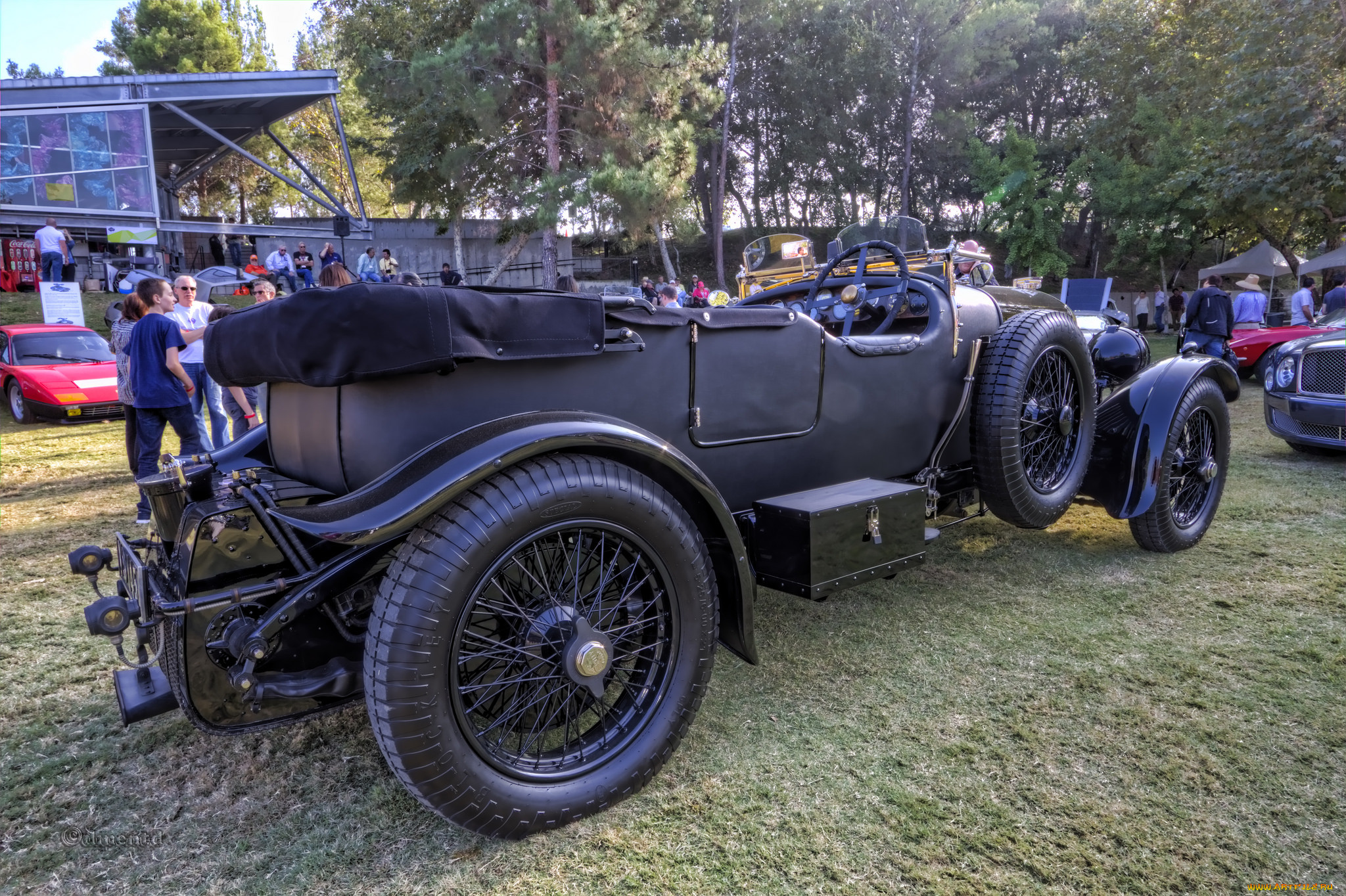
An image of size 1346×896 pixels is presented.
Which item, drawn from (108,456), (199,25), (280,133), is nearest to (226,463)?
(108,456)

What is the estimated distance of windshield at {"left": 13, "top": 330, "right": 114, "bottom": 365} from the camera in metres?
10.4

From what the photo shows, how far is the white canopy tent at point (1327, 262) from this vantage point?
19.1 m

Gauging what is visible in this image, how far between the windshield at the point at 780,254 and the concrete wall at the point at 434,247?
2060cm

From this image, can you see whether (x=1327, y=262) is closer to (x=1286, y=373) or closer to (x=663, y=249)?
(x=1286, y=373)

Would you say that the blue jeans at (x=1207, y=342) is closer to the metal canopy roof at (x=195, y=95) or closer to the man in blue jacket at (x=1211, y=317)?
the man in blue jacket at (x=1211, y=317)

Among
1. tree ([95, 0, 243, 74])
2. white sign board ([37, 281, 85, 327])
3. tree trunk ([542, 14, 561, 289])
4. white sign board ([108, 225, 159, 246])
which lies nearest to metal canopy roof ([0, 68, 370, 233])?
white sign board ([108, 225, 159, 246])

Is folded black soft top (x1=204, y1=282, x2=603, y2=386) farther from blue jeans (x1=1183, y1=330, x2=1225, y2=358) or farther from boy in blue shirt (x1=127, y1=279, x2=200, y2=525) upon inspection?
blue jeans (x1=1183, y1=330, x2=1225, y2=358)

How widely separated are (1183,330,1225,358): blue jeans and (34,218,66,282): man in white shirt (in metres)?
20.4

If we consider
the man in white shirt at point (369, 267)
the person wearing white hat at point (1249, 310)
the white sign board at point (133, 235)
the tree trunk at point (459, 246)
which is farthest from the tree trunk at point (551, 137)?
the person wearing white hat at point (1249, 310)

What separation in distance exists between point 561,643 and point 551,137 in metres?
20.4

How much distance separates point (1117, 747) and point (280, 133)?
39.8m

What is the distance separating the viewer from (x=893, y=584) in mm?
3854

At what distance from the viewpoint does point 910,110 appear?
3073cm

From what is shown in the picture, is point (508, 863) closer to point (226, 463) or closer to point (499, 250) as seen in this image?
point (226, 463)
